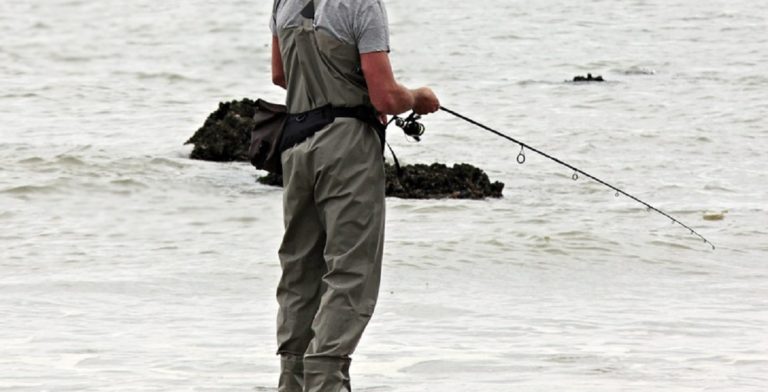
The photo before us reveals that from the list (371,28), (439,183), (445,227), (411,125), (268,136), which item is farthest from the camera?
(439,183)

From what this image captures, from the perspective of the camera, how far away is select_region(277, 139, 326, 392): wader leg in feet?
17.1

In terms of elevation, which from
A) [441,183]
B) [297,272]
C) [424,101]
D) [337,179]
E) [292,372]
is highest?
[424,101]

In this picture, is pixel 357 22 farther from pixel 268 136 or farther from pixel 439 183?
pixel 439 183

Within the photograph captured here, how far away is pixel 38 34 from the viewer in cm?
3047

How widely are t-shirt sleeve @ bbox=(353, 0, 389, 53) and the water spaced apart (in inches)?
79.7

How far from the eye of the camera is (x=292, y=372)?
5.38 metres

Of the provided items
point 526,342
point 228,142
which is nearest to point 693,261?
point 526,342

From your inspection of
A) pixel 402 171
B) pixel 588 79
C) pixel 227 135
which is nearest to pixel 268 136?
pixel 402 171

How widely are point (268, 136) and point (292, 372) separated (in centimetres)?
87

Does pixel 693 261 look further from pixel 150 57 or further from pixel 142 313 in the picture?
pixel 150 57

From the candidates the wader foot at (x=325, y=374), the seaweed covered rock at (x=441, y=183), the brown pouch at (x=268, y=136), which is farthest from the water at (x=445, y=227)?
the brown pouch at (x=268, y=136)

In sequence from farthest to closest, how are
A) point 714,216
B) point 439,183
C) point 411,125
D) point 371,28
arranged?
point 439,183 < point 714,216 < point 411,125 < point 371,28

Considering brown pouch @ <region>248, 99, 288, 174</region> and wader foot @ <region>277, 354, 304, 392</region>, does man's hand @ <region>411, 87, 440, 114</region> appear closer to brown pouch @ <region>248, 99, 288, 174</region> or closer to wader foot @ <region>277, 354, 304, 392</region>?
brown pouch @ <region>248, 99, 288, 174</region>

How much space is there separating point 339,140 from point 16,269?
5.87 metres
